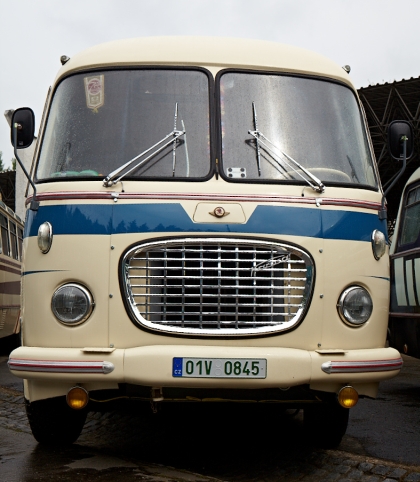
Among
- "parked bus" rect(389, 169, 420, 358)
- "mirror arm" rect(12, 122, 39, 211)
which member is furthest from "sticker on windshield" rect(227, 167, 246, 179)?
"parked bus" rect(389, 169, 420, 358)

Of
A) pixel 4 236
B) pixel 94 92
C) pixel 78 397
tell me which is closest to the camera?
pixel 78 397

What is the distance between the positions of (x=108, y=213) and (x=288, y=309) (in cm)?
129

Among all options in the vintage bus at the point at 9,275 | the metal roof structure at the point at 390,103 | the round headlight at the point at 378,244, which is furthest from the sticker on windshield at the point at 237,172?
the metal roof structure at the point at 390,103

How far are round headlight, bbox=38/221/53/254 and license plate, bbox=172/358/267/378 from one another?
1139mm

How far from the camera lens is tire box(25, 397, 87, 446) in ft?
18.2

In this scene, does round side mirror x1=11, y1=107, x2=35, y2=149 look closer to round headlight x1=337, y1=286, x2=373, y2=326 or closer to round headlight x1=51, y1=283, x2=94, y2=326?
round headlight x1=51, y1=283, x2=94, y2=326

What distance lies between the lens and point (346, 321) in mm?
5070

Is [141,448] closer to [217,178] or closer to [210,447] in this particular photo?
[210,447]

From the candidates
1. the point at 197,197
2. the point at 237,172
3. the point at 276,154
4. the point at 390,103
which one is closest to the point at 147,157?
the point at 197,197

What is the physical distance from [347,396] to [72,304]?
1816 millimetres

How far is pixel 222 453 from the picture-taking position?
5.79 metres

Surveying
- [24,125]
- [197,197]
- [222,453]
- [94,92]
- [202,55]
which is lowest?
[222,453]

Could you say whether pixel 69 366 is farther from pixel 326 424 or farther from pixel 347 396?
pixel 326 424

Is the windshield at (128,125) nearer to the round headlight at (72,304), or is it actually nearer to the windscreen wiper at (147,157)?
the windscreen wiper at (147,157)
